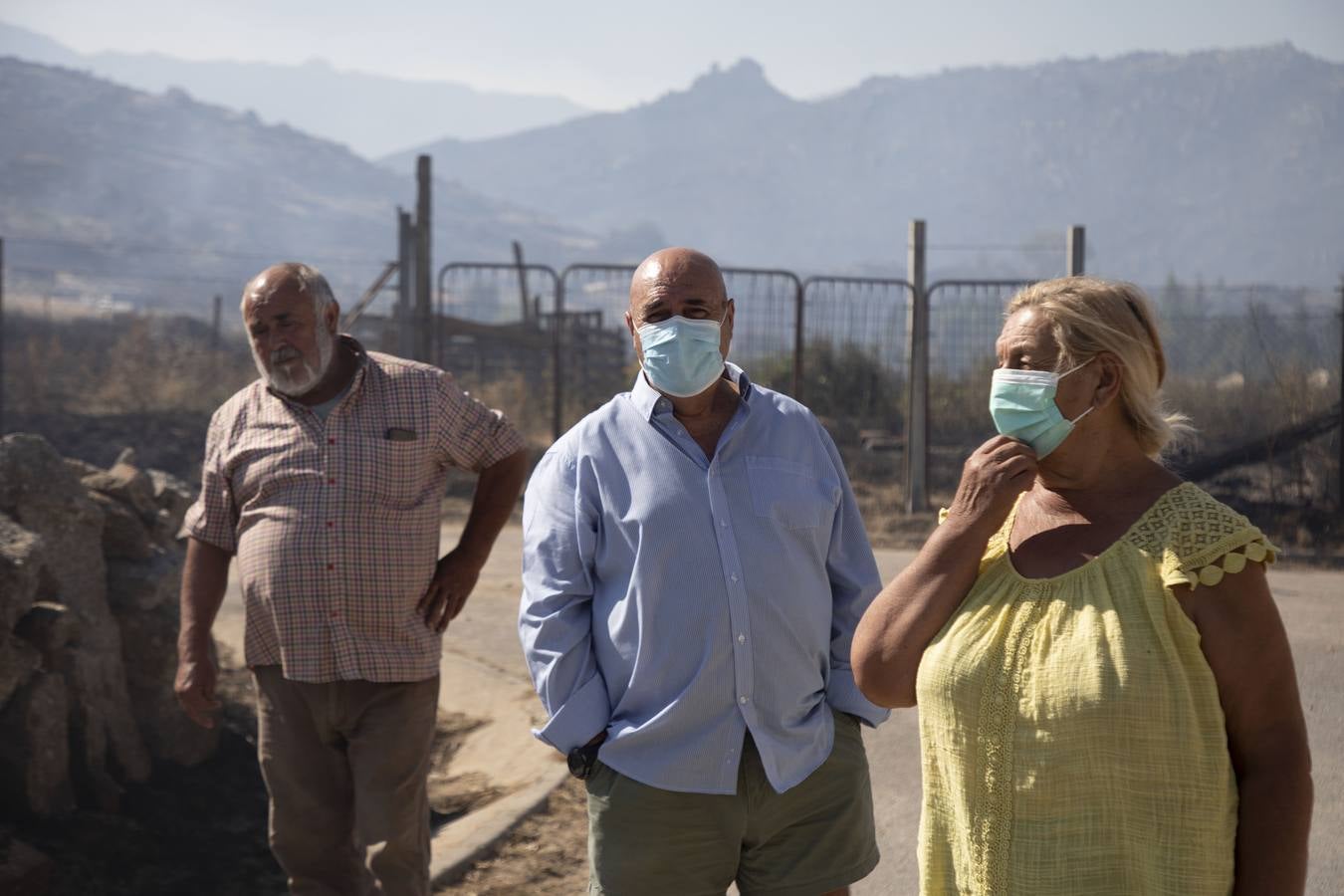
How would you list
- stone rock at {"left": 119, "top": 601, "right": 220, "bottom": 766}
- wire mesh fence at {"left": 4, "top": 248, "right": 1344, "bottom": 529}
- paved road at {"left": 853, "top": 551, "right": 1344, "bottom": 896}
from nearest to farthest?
1. paved road at {"left": 853, "top": 551, "right": 1344, "bottom": 896}
2. stone rock at {"left": 119, "top": 601, "right": 220, "bottom": 766}
3. wire mesh fence at {"left": 4, "top": 248, "right": 1344, "bottom": 529}

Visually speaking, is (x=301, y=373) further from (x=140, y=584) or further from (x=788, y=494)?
(x=140, y=584)

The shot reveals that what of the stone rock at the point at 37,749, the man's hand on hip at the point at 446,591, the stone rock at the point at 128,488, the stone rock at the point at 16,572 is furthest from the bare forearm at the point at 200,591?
the stone rock at the point at 128,488

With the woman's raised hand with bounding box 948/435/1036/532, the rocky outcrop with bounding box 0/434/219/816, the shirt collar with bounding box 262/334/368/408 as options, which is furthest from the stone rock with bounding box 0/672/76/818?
the woman's raised hand with bounding box 948/435/1036/532

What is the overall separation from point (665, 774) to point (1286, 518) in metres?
10.6

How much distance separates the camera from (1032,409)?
2396 mm

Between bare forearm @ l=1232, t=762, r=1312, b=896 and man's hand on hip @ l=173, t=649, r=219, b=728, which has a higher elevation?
bare forearm @ l=1232, t=762, r=1312, b=896

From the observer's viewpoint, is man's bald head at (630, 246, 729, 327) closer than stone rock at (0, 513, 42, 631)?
Yes

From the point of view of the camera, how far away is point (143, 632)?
6051 millimetres

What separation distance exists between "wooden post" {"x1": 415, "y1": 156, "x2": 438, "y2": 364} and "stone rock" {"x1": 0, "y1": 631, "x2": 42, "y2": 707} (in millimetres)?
8740

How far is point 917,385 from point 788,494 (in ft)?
32.4

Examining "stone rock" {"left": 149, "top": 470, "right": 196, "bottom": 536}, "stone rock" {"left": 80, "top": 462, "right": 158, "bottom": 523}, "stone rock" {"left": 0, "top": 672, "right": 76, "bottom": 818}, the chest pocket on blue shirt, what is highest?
the chest pocket on blue shirt

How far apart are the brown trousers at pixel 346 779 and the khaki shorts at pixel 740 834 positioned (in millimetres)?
1123

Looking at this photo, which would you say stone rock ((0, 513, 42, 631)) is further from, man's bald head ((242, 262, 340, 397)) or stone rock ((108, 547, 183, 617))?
man's bald head ((242, 262, 340, 397))

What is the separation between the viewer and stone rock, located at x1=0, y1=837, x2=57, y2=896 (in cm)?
451
